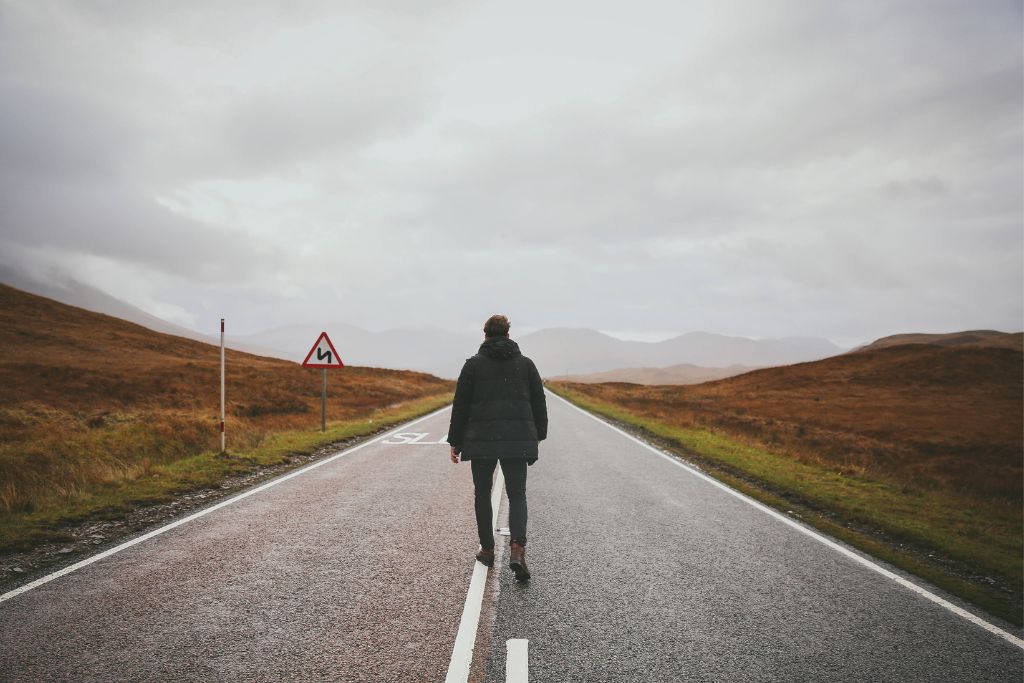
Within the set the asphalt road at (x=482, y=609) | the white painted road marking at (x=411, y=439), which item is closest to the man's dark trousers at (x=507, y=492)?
the asphalt road at (x=482, y=609)

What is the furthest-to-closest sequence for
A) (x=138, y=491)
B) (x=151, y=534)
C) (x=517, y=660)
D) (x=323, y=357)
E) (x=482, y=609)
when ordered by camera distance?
(x=323, y=357) < (x=138, y=491) < (x=151, y=534) < (x=482, y=609) < (x=517, y=660)

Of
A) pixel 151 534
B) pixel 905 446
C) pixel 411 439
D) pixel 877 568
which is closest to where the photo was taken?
pixel 877 568

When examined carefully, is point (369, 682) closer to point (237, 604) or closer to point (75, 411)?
point (237, 604)

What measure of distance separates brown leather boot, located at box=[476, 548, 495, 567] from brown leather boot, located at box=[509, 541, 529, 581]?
379 mm

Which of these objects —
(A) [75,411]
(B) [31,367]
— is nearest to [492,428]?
(A) [75,411]

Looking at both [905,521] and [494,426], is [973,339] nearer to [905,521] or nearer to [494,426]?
[905,521]

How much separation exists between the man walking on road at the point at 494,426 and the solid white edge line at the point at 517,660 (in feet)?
4.48

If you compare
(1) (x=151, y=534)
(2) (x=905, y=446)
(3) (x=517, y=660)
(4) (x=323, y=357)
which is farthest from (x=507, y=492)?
(2) (x=905, y=446)

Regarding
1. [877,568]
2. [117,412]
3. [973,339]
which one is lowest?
[877,568]

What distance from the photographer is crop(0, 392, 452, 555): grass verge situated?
20.3 feet

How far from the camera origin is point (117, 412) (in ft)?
67.8

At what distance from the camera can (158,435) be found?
15734 mm

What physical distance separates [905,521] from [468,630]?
7.59 meters

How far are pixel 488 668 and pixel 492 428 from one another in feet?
7.27
